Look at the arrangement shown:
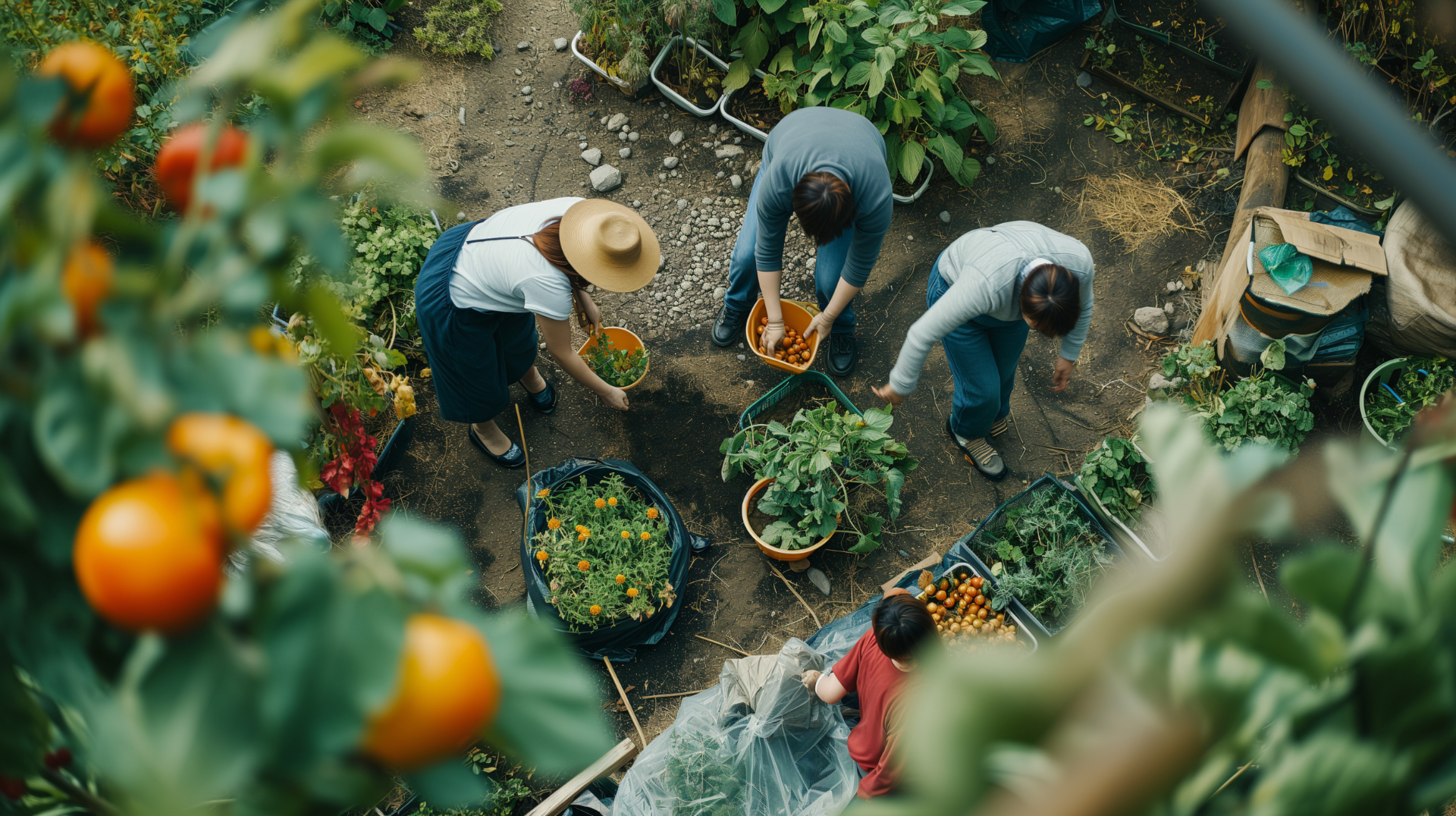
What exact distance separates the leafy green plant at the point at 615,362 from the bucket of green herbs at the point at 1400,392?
3026 millimetres

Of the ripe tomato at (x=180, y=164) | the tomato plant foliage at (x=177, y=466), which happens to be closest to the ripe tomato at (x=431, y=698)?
the tomato plant foliage at (x=177, y=466)

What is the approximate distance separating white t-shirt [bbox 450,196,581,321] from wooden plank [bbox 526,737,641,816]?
5.00 ft

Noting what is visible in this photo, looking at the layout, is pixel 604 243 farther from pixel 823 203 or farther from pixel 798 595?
pixel 798 595

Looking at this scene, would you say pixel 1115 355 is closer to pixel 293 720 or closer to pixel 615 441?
pixel 615 441

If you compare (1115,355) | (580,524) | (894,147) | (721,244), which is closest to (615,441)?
(580,524)

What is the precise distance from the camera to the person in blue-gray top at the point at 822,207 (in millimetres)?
2711

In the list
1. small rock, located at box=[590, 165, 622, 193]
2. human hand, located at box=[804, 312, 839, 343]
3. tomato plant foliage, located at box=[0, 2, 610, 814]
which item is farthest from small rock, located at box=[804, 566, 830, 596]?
tomato plant foliage, located at box=[0, 2, 610, 814]

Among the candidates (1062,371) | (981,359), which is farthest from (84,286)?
(1062,371)

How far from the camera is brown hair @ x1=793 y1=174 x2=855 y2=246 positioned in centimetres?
266

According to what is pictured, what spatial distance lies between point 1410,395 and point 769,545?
2.78 meters

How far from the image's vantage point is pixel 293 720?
363 millimetres

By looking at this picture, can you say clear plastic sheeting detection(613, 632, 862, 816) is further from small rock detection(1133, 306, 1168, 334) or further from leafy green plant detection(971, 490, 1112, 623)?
small rock detection(1133, 306, 1168, 334)

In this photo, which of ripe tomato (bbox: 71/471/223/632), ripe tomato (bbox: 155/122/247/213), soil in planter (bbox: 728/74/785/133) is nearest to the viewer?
ripe tomato (bbox: 71/471/223/632)

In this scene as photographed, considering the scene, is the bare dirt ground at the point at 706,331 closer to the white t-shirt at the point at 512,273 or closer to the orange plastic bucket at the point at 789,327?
the orange plastic bucket at the point at 789,327
